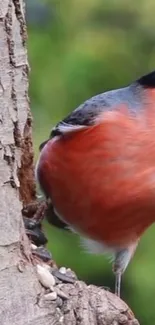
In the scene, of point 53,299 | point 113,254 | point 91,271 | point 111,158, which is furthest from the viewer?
point 91,271

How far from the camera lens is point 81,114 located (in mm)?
3469

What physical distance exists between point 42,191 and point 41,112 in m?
1.48

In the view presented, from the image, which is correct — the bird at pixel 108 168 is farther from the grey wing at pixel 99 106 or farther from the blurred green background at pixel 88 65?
the blurred green background at pixel 88 65

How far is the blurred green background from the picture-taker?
4730 mm

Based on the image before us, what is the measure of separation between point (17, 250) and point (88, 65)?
246cm

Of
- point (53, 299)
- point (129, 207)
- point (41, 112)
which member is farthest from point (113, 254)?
point (41, 112)

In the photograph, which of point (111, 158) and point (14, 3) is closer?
point (14, 3)

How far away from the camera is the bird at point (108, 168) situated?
10.8 feet

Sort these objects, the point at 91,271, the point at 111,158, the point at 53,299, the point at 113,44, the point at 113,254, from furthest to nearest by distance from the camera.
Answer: the point at 113,44
the point at 91,271
the point at 113,254
the point at 111,158
the point at 53,299

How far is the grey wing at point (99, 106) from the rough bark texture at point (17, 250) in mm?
790

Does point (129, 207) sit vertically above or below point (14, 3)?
below

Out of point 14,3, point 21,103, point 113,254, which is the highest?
point 14,3

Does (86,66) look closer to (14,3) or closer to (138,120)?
(138,120)

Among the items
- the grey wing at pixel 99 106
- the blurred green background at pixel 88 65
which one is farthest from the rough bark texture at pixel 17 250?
the blurred green background at pixel 88 65
